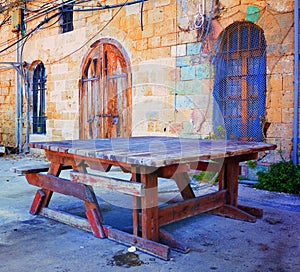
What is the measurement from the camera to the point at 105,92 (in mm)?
6883

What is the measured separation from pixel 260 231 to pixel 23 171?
7.14 ft

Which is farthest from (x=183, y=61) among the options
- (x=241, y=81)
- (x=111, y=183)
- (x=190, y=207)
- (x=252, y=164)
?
(x=111, y=183)

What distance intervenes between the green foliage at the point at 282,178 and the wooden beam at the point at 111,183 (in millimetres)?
2640

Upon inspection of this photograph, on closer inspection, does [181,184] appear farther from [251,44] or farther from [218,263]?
[251,44]

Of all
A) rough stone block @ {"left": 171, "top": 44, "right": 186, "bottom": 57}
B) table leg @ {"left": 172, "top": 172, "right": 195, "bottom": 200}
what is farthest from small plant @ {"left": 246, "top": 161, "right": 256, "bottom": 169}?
rough stone block @ {"left": 171, "top": 44, "right": 186, "bottom": 57}

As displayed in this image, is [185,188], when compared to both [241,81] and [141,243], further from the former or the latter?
[241,81]

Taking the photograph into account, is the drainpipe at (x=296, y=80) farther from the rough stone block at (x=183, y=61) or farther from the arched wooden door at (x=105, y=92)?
the arched wooden door at (x=105, y=92)

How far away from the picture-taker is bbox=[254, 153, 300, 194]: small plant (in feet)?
14.3

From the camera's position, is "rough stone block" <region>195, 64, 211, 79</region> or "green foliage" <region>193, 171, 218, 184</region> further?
"rough stone block" <region>195, 64, 211, 79</region>

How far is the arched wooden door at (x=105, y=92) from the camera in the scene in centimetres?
655

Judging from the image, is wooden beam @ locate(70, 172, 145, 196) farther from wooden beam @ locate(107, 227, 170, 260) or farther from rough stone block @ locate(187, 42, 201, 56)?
rough stone block @ locate(187, 42, 201, 56)

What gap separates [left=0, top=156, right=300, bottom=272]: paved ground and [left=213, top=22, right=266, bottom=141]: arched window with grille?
151 cm

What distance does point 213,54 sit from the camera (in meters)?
5.27

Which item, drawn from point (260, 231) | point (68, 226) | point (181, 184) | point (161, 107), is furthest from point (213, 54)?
point (68, 226)
